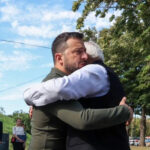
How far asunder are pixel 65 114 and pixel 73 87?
166 mm

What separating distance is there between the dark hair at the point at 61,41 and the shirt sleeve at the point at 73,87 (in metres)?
0.26

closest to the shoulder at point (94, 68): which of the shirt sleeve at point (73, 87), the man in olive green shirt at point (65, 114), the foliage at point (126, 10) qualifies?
the shirt sleeve at point (73, 87)

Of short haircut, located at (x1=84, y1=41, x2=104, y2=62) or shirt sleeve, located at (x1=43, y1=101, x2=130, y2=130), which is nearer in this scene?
shirt sleeve, located at (x1=43, y1=101, x2=130, y2=130)

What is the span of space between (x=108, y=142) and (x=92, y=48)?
2.11ft

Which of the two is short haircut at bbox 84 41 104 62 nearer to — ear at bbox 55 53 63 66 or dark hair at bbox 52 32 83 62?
dark hair at bbox 52 32 83 62

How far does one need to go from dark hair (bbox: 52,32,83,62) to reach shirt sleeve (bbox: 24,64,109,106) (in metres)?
0.26

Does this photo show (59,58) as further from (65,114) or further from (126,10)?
(126,10)

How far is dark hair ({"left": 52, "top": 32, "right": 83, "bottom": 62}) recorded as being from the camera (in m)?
2.37

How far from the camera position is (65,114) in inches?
83.7

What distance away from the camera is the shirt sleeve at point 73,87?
6.87 feet

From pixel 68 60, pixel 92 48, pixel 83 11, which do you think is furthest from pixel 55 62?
pixel 83 11

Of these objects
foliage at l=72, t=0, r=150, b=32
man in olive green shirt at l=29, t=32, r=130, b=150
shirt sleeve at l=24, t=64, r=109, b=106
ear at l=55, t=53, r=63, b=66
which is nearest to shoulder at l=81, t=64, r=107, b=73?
shirt sleeve at l=24, t=64, r=109, b=106

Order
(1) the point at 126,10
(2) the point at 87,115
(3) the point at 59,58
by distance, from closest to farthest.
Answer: (2) the point at 87,115 < (3) the point at 59,58 < (1) the point at 126,10

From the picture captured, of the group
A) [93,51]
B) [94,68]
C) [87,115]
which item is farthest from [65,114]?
[93,51]
